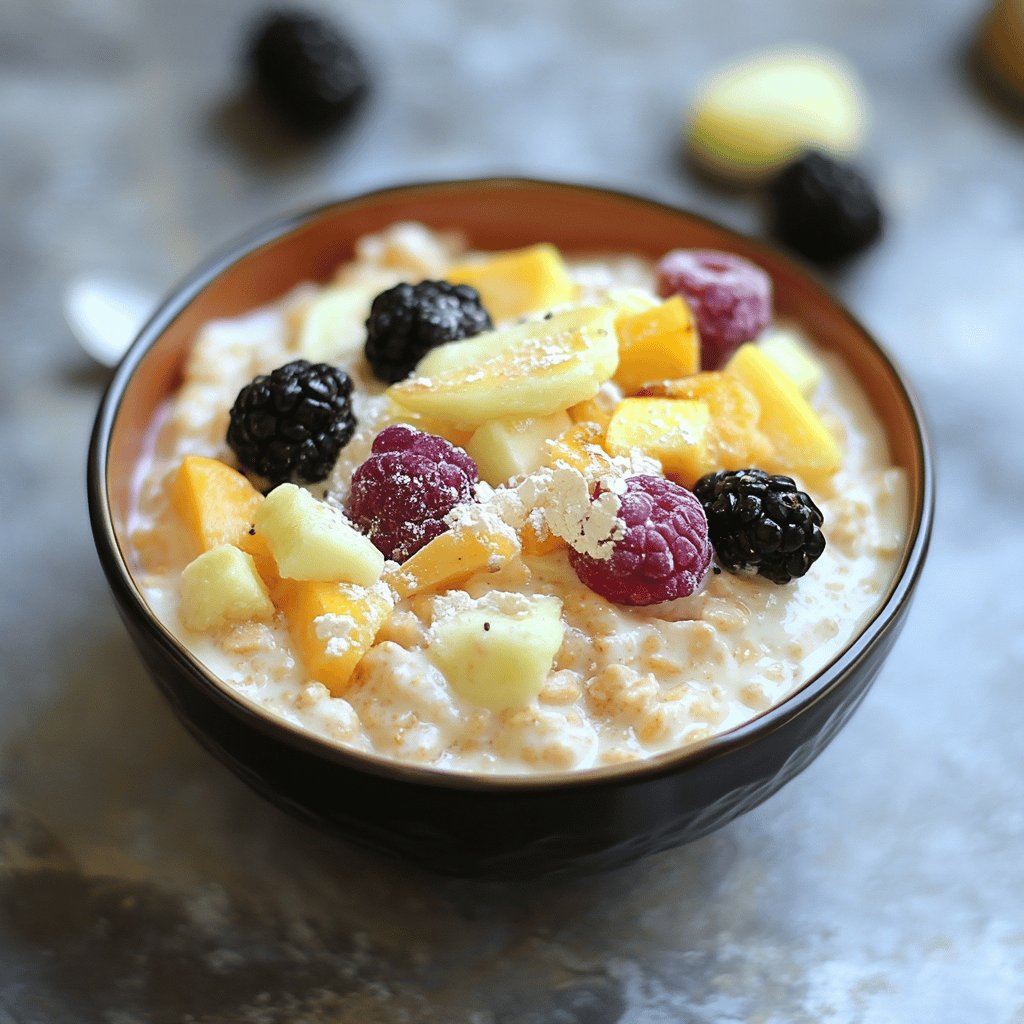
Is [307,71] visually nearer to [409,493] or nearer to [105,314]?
[105,314]

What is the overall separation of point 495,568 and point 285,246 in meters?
0.84

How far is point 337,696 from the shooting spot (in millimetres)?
1464

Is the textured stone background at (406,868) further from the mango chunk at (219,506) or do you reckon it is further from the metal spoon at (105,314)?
the mango chunk at (219,506)

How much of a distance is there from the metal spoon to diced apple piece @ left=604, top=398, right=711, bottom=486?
116 centimetres

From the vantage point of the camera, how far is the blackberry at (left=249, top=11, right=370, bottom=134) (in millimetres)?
2754

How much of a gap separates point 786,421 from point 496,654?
1.86ft

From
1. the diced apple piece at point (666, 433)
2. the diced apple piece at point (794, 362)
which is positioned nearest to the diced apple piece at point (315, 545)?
the diced apple piece at point (666, 433)

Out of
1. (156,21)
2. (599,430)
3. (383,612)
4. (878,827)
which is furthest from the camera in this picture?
(156,21)

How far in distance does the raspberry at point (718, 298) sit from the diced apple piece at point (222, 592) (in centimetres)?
75

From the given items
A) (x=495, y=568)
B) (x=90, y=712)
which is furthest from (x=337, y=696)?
(x=90, y=712)

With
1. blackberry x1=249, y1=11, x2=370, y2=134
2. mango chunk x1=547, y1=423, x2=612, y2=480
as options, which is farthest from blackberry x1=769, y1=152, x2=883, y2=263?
mango chunk x1=547, y1=423, x2=612, y2=480

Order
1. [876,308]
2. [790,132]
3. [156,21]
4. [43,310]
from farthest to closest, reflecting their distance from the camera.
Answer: [156,21] → [790,132] → [876,308] → [43,310]

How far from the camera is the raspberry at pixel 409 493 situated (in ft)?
4.96

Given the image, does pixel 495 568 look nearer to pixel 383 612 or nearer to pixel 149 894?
pixel 383 612
